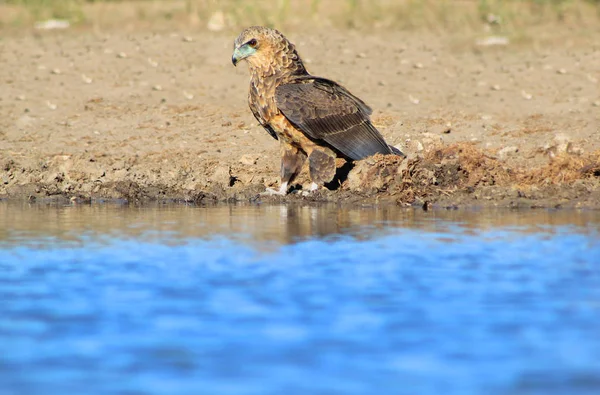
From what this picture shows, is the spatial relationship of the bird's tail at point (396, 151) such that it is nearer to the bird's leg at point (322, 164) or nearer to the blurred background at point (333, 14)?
the bird's leg at point (322, 164)

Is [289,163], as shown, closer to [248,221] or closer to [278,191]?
[278,191]

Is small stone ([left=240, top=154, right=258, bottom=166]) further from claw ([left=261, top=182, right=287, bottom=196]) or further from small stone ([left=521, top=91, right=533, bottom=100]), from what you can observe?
small stone ([left=521, top=91, right=533, bottom=100])

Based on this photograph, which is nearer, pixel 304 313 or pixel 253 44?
pixel 304 313

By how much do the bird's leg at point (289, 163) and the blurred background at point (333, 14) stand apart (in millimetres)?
6146

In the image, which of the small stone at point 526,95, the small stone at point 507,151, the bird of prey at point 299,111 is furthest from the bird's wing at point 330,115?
the small stone at point 526,95

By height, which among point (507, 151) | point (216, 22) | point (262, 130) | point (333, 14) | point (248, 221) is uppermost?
point (333, 14)

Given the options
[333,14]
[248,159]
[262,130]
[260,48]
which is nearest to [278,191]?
[248,159]

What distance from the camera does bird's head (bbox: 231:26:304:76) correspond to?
10.7 meters

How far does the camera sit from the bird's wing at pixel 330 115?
34.3 feet

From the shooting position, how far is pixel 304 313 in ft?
19.2

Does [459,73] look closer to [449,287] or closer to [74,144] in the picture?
[74,144]

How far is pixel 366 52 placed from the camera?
623 inches

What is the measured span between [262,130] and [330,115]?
261 cm

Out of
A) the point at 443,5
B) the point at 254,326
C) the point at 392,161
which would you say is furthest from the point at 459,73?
the point at 254,326
